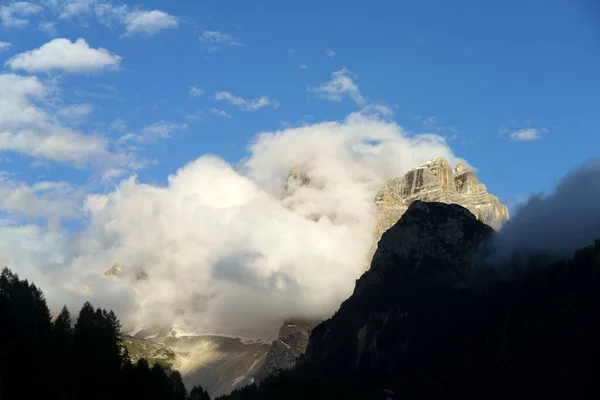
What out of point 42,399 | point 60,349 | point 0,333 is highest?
point 60,349

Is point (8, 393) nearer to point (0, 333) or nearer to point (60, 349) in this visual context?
point (0, 333)

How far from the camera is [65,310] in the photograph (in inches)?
6831

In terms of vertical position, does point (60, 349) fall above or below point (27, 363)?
above

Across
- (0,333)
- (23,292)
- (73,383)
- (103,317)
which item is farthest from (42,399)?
(103,317)

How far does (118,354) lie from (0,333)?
114 m

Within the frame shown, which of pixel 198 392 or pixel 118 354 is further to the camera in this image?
pixel 198 392

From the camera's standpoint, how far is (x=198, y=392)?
638ft

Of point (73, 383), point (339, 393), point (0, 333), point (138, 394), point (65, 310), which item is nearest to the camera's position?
point (0, 333)

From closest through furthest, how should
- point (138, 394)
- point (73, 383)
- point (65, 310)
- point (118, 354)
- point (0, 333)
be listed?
point (0, 333), point (73, 383), point (138, 394), point (118, 354), point (65, 310)

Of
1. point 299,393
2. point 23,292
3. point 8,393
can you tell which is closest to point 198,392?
point 299,393

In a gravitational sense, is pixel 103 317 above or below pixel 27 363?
above

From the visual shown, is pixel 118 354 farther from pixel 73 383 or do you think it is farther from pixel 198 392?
pixel 198 392

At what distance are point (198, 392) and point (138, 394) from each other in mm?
47208

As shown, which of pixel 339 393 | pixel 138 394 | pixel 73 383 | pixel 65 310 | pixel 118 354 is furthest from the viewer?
pixel 339 393
